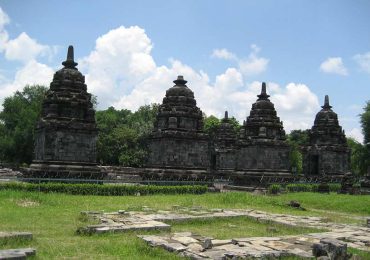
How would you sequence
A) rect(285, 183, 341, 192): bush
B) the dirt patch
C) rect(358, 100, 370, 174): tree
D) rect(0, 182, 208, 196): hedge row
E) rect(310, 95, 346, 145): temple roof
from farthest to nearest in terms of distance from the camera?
1. rect(358, 100, 370, 174): tree
2. rect(310, 95, 346, 145): temple roof
3. rect(285, 183, 341, 192): bush
4. rect(0, 182, 208, 196): hedge row
5. the dirt patch

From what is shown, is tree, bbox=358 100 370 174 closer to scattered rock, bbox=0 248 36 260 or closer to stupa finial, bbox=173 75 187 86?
stupa finial, bbox=173 75 187 86

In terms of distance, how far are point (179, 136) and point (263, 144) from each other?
7.70 meters

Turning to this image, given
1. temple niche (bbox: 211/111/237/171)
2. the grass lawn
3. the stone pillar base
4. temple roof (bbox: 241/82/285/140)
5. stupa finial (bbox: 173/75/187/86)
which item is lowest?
the grass lawn

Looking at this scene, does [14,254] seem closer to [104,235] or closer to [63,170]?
[104,235]

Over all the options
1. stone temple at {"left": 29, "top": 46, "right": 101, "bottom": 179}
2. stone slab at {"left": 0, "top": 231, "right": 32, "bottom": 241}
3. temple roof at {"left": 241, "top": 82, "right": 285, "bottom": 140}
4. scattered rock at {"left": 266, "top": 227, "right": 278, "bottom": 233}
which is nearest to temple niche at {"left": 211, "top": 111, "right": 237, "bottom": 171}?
temple roof at {"left": 241, "top": 82, "right": 285, "bottom": 140}

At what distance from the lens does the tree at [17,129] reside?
1810 inches

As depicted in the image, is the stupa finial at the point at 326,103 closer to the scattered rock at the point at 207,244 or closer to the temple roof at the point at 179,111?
the temple roof at the point at 179,111

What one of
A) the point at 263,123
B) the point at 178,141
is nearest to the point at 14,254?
the point at 178,141

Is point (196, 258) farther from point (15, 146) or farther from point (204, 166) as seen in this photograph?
point (15, 146)

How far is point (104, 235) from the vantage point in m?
10.2

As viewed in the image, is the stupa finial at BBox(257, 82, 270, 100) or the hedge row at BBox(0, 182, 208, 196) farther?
the stupa finial at BBox(257, 82, 270, 100)

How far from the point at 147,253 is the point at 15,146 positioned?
42149 mm

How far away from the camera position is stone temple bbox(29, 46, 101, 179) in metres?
23.8

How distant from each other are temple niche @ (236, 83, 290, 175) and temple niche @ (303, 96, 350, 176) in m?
6.39
